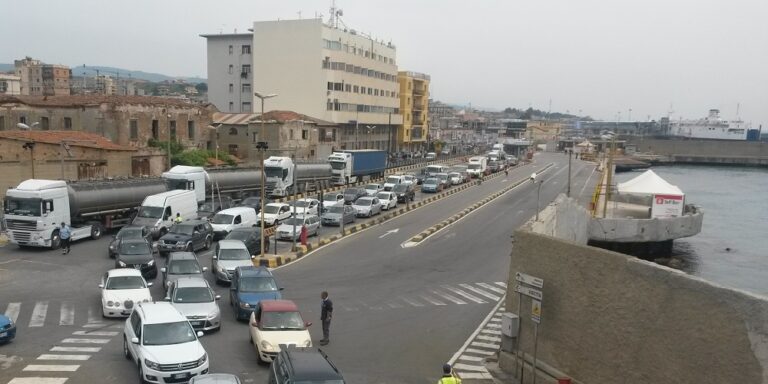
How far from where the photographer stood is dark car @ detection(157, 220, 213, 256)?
28.2m

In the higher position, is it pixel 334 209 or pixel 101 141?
pixel 101 141

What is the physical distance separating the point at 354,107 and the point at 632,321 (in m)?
86.7

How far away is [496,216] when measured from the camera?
46.2 metres

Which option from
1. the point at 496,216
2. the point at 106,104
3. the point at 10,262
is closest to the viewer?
the point at 10,262

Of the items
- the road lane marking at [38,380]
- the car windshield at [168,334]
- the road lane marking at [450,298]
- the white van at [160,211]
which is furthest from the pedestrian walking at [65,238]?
the road lane marking at [450,298]

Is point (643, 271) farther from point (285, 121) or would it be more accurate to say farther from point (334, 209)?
point (285, 121)

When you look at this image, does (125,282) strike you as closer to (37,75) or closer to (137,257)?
(137,257)

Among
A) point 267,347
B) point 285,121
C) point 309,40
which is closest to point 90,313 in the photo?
point 267,347

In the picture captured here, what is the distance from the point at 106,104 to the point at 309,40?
136ft

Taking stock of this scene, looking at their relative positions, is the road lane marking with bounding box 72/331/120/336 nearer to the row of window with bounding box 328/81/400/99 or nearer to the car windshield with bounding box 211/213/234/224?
the car windshield with bounding box 211/213/234/224

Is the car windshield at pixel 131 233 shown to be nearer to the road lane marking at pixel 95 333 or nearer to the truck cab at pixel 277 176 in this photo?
the road lane marking at pixel 95 333

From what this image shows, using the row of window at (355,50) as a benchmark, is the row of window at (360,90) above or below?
below

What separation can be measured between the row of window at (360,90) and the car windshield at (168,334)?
3045 inches

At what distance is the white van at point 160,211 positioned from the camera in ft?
103
